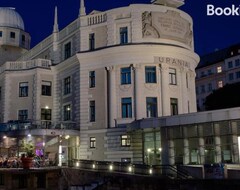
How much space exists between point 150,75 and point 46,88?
1438 centimetres

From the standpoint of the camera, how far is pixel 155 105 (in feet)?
133

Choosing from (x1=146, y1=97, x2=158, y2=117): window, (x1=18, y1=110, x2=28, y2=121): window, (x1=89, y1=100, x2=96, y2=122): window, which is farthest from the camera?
(x1=18, y1=110, x2=28, y2=121): window

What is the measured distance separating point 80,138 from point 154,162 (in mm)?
9523

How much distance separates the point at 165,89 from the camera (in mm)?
40500

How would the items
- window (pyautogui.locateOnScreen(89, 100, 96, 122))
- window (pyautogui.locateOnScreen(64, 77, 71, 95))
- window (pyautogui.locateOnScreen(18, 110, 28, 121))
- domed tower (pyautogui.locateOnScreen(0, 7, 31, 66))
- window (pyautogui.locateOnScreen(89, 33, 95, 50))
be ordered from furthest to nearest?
1. domed tower (pyautogui.locateOnScreen(0, 7, 31, 66))
2. window (pyautogui.locateOnScreen(18, 110, 28, 121))
3. window (pyautogui.locateOnScreen(64, 77, 71, 95))
4. window (pyautogui.locateOnScreen(89, 33, 95, 50))
5. window (pyautogui.locateOnScreen(89, 100, 96, 122))

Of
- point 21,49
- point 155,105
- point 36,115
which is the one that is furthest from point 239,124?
point 21,49

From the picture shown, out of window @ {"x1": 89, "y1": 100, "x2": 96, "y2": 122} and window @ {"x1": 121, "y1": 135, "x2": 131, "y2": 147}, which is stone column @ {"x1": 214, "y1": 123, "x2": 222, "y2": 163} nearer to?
window @ {"x1": 121, "y1": 135, "x2": 131, "y2": 147}

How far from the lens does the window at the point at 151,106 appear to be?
132ft

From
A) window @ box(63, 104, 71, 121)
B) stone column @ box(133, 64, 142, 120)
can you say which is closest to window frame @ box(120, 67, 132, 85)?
stone column @ box(133, 64, 142, 120)

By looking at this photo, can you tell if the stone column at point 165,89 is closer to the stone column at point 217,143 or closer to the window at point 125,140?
the window at point 125,140

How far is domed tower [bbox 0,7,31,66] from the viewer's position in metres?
64.2

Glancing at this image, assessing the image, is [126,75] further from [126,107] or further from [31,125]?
[31,125]

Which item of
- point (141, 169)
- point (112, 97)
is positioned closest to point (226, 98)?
point (112, 97)

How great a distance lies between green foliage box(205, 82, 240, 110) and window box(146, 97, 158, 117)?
28799 millimetres
